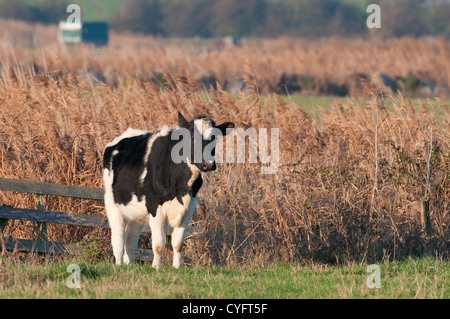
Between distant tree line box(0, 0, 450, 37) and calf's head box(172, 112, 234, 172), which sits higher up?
distant tree line box(0, 0, 450, 37)

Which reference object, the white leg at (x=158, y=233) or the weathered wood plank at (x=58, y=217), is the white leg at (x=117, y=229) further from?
the weathered wood plank at (x=58, y=217)

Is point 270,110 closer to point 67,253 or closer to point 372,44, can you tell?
point 67,253

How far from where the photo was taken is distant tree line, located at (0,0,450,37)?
100375 mm

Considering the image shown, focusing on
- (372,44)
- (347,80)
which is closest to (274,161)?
(347,80)

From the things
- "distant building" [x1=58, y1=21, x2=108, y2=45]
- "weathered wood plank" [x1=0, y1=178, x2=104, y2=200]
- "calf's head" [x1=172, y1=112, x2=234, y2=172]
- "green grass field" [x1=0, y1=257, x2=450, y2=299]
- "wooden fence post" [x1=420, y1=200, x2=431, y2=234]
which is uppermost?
"distant building" [x1=58, y1=21, x2=108, y2=45]

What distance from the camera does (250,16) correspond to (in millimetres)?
107938

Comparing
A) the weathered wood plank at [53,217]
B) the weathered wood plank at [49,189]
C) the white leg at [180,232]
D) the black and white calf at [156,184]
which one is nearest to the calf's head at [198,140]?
the black and white calf at [156,184]

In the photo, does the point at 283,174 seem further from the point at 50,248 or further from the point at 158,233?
the point at 50,248

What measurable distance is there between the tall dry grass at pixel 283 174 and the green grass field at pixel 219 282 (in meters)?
1.18

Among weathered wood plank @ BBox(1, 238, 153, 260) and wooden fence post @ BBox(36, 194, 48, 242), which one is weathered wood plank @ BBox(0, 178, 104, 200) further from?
weathered wood plank @ BBox(1, 238, 153, 260)

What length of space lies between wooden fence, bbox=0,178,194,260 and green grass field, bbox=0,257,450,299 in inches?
50.4

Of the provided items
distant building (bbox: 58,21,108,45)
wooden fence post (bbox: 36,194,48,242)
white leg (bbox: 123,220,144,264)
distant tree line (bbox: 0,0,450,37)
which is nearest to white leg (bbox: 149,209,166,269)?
white leg (bbox: 123,220,144,264)

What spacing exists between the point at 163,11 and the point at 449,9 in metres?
46.4

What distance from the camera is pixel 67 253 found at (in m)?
9.55
